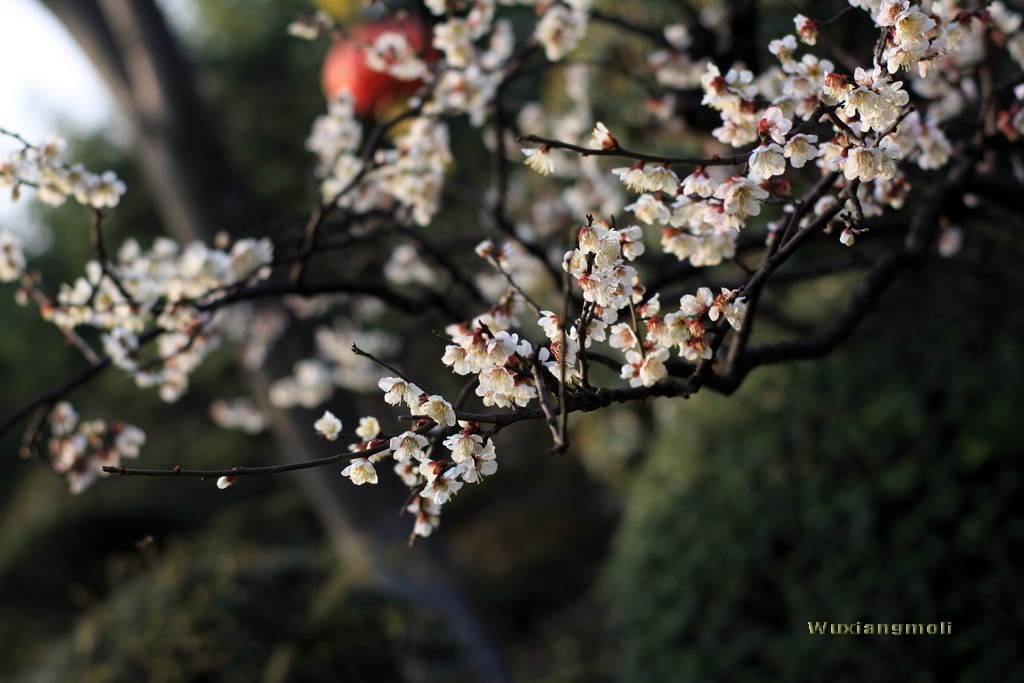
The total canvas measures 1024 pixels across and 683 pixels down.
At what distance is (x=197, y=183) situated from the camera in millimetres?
5328

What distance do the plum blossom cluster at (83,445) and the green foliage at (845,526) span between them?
2.45m

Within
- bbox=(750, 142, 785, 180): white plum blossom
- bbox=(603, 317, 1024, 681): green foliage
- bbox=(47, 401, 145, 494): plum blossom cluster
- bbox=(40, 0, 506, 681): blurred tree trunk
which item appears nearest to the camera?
bbox=(750, 142, 785, 180): white plum blossom

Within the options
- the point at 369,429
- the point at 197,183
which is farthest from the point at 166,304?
the point at 197,183

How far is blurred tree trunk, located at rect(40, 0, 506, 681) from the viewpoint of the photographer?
5.31m

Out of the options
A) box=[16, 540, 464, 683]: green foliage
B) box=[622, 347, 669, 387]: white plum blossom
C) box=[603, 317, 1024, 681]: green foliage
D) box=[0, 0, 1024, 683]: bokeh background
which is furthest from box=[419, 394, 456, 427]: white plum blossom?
box=[16, 540, 464, 683]: green foliage

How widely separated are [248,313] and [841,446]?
3464 mm

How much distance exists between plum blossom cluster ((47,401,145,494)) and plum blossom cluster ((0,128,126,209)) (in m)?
0.58

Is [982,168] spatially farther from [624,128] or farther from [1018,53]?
[624,128]

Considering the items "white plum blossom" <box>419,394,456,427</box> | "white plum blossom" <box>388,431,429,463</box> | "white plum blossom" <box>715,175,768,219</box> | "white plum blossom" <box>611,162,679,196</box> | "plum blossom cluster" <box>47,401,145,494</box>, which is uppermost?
"white plum blossom" <box>611,162,679,196</box>

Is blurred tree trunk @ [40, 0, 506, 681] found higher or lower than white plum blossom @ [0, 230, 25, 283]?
lower

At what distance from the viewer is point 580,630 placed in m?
6.31

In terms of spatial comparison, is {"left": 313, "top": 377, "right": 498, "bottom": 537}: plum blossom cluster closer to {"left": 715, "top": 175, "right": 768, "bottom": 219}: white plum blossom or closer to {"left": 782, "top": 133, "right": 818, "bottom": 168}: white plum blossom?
{"left": 715, "top": 175, "right": 768, "bottom": 219}: white plum blossom

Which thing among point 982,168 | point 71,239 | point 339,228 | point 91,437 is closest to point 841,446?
point 982,168

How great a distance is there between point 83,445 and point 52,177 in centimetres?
73
